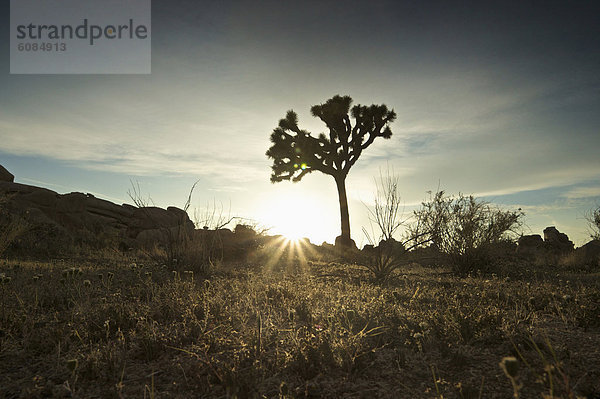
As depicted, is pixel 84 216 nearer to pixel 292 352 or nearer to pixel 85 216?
pixel 85 216

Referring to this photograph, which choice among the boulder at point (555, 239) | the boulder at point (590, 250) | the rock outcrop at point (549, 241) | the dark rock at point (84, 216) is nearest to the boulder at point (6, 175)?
the dark rock at point (84, 216)

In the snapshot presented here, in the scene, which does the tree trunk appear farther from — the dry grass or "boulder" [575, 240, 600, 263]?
the dry grass

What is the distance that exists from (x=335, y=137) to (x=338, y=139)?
205mm

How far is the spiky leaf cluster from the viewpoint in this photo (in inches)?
730

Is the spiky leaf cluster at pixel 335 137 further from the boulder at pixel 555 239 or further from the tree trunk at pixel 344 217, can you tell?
the boulder at pixel 555 239

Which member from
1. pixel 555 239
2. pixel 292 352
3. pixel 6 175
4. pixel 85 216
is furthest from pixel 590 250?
pixel 6 175

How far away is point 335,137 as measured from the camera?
19172 mm

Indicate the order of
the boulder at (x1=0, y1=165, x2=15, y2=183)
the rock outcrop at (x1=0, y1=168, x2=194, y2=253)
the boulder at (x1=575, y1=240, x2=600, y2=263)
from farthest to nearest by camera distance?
the boulder at (x1=0, y1=165, x2=15, y2=183), the rock outcrop at (x1=0, y1=168, x2=194, y2=253), the boulder at (x1=575, y1=240, x2=600, y2=263)

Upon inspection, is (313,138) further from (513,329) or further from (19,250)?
(513,329)

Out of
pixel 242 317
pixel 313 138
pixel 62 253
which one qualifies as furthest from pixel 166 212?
pixel 242 317

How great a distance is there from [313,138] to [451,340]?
1694 centimetres

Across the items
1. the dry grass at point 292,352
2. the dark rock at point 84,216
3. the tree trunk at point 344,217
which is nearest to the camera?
the dry grass at point 292,352

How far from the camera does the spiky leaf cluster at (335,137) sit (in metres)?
18.5

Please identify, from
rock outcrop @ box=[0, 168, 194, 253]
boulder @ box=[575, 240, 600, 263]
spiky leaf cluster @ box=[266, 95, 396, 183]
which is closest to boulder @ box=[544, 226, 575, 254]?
boulder @ box=[575, 240, 600, 263]
